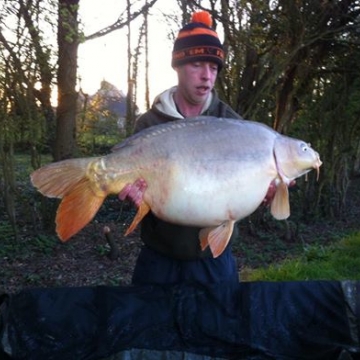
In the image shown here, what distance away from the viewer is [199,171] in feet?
6.64

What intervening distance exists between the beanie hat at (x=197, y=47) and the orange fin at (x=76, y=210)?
25.1 inches

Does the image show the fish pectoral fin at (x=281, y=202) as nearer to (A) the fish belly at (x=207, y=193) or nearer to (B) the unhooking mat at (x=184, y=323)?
(A) the fish belly at (x=207, y=193)

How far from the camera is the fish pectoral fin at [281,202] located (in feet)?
6.89

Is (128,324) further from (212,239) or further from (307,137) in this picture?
(307,137)

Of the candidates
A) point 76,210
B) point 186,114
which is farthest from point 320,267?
point 76,210

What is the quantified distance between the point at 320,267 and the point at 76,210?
3113mm

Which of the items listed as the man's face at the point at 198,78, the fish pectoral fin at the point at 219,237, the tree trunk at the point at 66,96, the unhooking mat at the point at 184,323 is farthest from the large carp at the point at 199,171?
the tree trunk at the point at 66,96

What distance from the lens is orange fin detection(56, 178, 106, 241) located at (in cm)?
193

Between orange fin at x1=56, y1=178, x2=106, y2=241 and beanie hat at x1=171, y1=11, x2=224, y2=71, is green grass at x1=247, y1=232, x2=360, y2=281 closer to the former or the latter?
beanie hat at x1=171, y1=11, x2=224, y2=71

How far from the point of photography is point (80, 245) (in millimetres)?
6004

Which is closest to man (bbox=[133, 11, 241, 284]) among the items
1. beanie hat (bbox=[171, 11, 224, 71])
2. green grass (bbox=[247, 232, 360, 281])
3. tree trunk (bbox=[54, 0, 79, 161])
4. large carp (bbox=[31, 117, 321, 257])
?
beanie hat (bbox=[171, 11, 224, 71])

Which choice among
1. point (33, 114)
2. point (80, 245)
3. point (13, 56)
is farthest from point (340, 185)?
point (13, 56)

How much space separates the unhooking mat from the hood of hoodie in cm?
83

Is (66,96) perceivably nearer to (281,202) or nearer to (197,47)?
(197,47)
